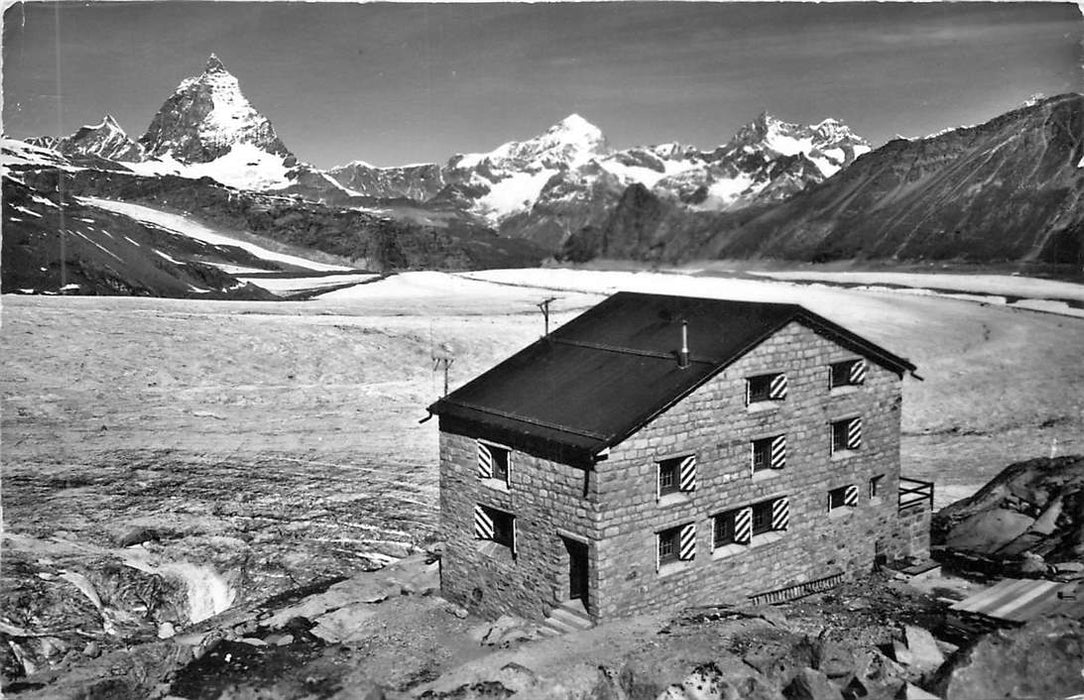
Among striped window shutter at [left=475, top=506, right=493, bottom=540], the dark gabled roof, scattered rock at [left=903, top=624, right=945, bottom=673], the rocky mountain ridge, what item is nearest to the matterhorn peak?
the rocky mountain ridge

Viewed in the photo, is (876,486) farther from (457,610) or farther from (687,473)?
(457,610)

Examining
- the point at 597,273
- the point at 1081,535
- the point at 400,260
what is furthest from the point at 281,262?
the point at 1081,535

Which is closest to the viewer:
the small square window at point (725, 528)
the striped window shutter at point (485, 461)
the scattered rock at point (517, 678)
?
the scattered rock at point (517, 678)

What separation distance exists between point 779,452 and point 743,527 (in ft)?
3.50

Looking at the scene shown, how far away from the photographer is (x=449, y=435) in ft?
40.7

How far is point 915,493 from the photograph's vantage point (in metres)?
15.3

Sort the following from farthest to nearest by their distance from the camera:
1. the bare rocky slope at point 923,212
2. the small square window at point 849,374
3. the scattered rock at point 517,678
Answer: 1. the bare rocky slope at point 923,212
2. the small square window at point 849,374
3. the scattered rock at point 517,678

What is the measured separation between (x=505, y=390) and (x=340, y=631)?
3430 millimetres

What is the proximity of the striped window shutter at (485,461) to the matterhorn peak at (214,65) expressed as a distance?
5.66 metres

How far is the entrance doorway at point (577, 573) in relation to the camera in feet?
36.6

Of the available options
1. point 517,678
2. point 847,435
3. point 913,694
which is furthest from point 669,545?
point 847,435

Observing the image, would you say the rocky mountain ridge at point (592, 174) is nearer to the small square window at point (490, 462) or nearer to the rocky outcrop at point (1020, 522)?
the small square window at point (490, 462)

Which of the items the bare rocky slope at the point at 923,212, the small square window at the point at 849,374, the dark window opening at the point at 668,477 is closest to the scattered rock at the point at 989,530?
the small square window at the point at 849,374

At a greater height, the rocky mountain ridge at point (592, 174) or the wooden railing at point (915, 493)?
the rocky mountain ridge at point (592, 174)
